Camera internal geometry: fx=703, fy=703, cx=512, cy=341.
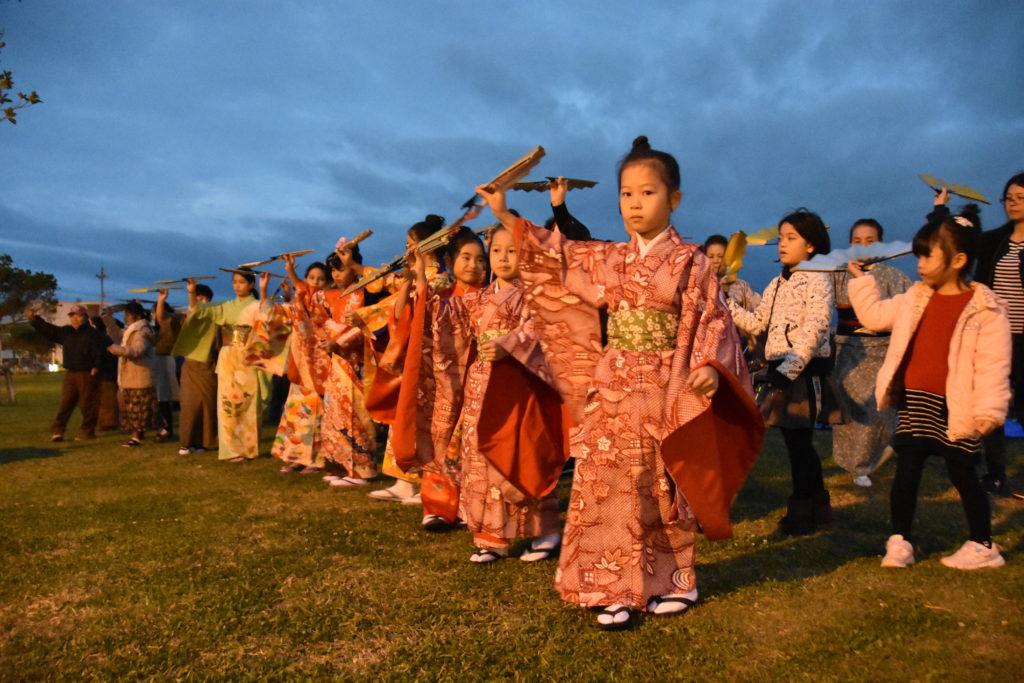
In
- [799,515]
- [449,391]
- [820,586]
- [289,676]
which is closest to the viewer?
[289,676]

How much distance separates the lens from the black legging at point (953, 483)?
11.9 ft

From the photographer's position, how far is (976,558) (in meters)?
3.65

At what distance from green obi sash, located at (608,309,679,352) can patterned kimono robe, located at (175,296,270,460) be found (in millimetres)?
5862

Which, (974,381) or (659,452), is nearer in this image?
(659,452)

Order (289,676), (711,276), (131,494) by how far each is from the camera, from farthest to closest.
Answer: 1. (131,494)
2. (711,276)
3. (289,676)

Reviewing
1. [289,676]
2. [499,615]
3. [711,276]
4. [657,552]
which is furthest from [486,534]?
[711,276]

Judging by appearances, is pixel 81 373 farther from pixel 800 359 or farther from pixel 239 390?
pixel 800 359

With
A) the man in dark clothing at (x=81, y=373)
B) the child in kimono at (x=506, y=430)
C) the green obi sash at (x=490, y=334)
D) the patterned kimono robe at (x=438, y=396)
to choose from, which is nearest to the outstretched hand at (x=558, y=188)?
the child in kimono at (x=506, y=430)

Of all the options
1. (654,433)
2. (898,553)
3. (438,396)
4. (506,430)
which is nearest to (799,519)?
(898,553)

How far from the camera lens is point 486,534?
4027 mm

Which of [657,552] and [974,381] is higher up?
[974,381]

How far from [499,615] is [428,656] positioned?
494 millimetres

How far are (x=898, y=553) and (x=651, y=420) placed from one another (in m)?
1.75

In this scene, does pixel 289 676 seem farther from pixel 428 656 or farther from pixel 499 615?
pixel 499 615
